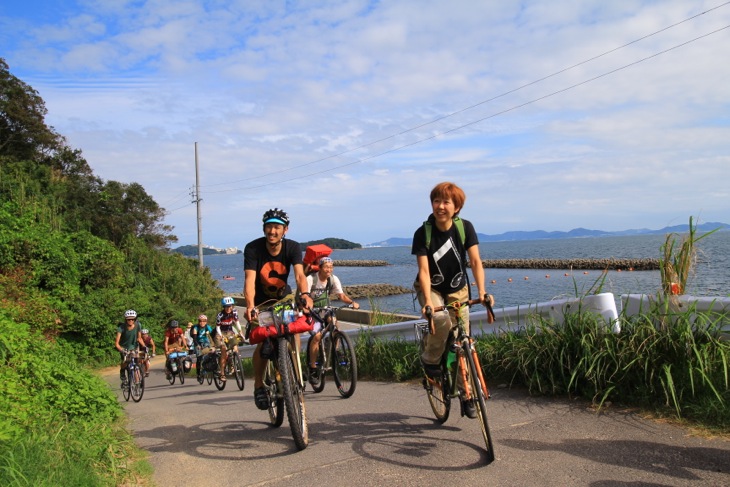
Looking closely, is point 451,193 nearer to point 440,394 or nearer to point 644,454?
point 440,394

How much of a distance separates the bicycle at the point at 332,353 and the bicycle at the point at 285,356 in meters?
1.99

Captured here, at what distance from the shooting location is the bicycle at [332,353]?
772 cm

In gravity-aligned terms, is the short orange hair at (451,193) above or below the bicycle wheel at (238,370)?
above

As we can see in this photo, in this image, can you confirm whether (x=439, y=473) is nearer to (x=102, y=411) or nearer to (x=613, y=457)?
(x=613, y=457)

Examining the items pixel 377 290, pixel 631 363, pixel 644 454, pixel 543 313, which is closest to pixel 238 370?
pixel 543 313

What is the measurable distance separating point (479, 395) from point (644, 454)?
118 cm

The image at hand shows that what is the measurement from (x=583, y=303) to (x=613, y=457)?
2.35 m

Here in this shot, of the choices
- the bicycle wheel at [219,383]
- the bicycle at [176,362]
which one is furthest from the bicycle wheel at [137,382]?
the bicycle at [176,362]

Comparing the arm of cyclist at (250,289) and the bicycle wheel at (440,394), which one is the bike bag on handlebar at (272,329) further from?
the bicycle wheel at (440,394)

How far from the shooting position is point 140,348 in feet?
46.1

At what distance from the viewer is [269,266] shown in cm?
585

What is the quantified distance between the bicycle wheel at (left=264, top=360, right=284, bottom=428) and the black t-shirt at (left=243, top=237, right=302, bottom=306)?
2.15 feet

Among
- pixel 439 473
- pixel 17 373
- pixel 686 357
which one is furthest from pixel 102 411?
pixel 686 357

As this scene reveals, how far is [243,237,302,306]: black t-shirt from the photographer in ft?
19.0
